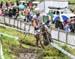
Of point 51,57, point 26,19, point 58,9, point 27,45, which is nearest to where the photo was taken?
point 51,57

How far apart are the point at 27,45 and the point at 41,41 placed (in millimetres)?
1155

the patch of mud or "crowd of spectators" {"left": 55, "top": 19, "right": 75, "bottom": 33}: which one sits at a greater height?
"crowd of spectators" {"left": 55, "top": 19, "right": 75, "bottom": 33}

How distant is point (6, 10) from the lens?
93.6 ft

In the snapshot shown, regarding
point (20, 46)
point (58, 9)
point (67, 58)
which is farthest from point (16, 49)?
point (58, 9)

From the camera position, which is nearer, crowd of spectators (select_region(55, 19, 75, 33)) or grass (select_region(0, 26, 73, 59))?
grass (select_region(0, 26, 73, 59))

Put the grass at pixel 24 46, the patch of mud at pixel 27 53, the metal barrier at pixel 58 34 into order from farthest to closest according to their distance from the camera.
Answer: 1. the metal barrier at pixel 58 34
2. the patch of mud at pixel 27 53
3. the grass at pixel 24 46

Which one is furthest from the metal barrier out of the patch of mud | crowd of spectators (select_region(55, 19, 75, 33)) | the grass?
the patch of mud

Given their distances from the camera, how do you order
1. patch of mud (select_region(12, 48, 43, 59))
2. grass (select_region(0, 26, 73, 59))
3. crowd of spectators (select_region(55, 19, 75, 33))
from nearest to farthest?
grass (select_region(0, 26, 73, 59)) → patch of mud (select_region(12, 48, 43, 59)) → crowd of spectators (select_region(55, 19, 75, 33))

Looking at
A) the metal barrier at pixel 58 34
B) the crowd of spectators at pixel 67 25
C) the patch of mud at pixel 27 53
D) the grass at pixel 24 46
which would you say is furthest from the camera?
the crowd of spectators at pixel 67 25

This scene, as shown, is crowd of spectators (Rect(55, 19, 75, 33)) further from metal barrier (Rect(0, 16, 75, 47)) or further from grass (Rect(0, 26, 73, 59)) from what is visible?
grass (Rect(0, 26, 73, 59))

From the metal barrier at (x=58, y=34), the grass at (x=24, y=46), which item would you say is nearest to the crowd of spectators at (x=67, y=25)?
the metal barrier at (x=58, y=34)

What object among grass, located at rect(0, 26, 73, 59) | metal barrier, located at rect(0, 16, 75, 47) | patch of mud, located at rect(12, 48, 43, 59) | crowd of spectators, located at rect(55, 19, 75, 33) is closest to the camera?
grass, located at rect(0, 26, 73, 59)

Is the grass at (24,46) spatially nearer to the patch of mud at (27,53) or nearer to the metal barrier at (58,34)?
the patch of mud at (27,53)

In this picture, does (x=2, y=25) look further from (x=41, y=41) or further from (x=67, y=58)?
(x=67, y=58)
